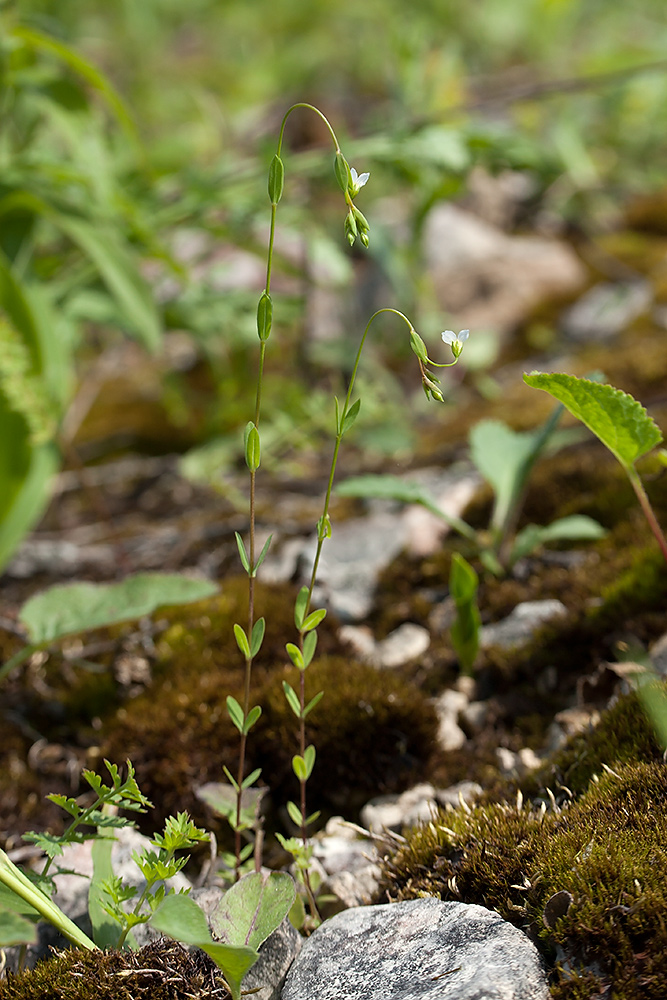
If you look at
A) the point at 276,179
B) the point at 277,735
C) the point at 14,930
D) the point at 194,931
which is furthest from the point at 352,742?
the point at 276,179

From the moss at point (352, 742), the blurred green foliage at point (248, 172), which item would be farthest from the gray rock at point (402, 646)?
the blurred green foliage at point (248, 172)

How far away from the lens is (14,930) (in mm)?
901

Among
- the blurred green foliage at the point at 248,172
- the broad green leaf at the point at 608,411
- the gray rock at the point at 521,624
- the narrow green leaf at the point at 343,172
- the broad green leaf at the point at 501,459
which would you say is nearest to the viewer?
the narrow green leaf at the point at 343,172

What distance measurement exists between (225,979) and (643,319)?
3.00 metres

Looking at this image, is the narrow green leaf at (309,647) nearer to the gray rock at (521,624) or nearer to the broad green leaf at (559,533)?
the gray rock at (521,624)

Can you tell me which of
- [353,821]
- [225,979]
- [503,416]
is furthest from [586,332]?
[225,979]

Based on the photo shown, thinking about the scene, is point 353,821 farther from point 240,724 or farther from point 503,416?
point 503,416

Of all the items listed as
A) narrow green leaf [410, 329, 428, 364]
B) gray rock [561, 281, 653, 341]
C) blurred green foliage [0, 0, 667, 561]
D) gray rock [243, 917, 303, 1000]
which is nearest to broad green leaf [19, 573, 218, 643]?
blurred green foliage [0, 0, 667, 561]

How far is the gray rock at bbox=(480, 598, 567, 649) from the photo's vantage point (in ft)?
5.79

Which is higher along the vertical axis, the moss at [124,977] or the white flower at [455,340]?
the white flower at [455,340]

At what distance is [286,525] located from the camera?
97.5 inches

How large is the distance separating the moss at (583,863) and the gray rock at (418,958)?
42 millimetres

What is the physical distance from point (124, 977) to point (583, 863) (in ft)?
2.05

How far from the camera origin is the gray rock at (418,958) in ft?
3.00
